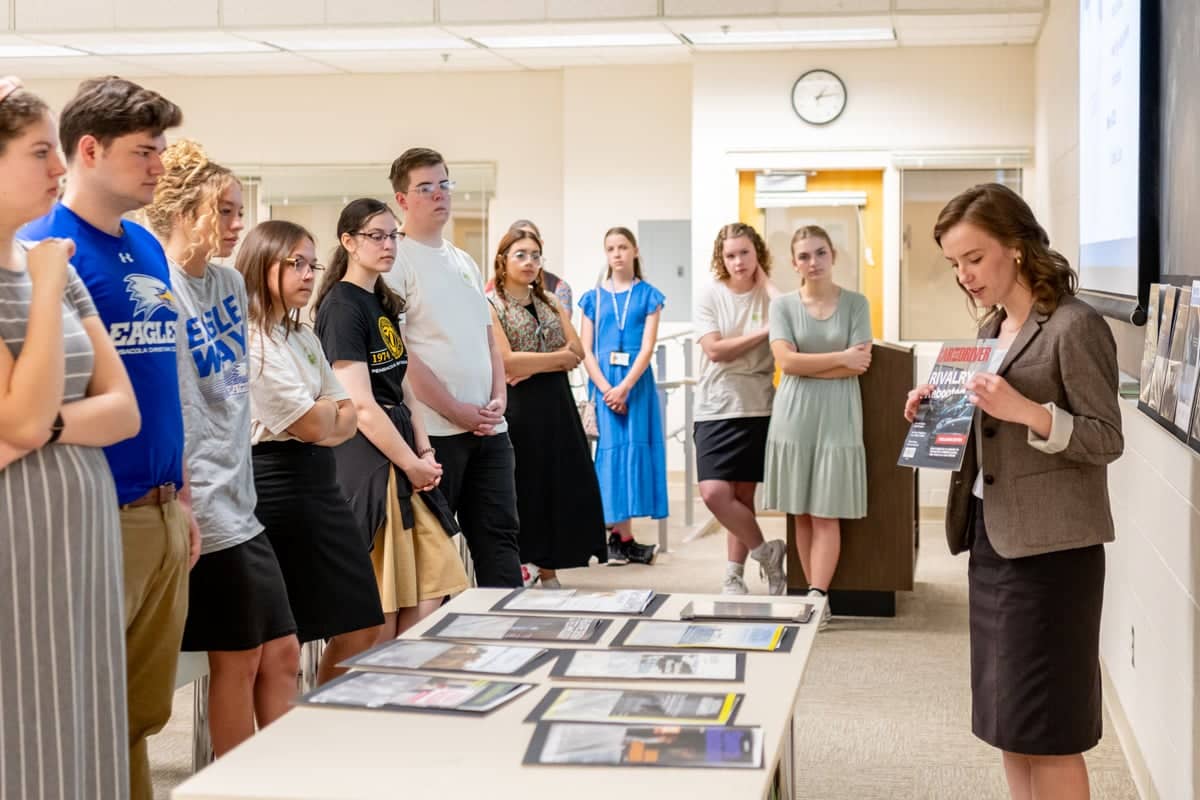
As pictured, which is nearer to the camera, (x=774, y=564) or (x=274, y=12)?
(x=774, y=564)

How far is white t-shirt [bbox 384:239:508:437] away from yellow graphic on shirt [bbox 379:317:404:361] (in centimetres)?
14

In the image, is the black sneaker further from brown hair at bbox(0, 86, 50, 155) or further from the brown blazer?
brown hair at bbox(0, 86, 50, 155)

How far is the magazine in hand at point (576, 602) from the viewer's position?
2.66m

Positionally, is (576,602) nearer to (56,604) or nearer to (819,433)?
(56,604)

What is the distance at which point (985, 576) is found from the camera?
2742 mm

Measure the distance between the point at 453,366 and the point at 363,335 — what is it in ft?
1.33

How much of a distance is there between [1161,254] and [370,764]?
7.63ft

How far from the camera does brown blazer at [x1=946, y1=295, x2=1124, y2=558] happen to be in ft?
8.38

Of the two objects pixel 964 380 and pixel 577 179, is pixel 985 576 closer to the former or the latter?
pixel 964 380

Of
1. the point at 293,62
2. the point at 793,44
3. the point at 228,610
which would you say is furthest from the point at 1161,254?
the point at 293,62

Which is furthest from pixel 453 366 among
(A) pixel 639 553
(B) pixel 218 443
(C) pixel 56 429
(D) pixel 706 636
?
(A) pixel 639 553

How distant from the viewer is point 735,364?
5.91 m

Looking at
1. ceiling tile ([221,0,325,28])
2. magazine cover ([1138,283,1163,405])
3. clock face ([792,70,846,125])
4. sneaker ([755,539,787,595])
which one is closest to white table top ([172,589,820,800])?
magazine cover ([1138,283,1163,405])

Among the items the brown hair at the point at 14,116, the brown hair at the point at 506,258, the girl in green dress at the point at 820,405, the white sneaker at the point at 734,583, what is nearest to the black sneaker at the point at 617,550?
the white sneaker at the point at 734,583
